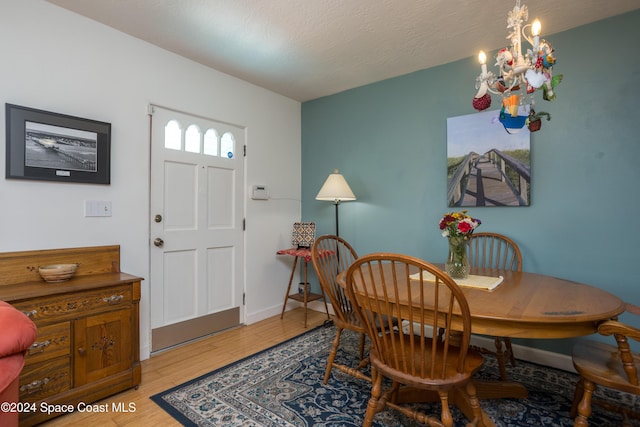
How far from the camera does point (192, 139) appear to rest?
9.30 ft

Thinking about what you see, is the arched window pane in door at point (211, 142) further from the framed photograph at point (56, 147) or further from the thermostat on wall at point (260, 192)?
the framed photograph at point (56, 147)

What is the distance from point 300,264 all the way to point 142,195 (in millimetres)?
1878

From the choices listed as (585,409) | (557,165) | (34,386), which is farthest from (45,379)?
(557,165)

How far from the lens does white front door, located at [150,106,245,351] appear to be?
2602 mm


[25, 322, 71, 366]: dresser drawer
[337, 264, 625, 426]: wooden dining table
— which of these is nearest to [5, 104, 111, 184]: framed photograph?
[25, 322, 71, 366]: dresser drawer

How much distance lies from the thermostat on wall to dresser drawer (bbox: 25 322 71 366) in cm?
186

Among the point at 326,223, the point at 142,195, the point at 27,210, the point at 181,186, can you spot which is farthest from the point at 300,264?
the point at 27,210

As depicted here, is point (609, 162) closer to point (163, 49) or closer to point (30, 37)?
point (163, 49)

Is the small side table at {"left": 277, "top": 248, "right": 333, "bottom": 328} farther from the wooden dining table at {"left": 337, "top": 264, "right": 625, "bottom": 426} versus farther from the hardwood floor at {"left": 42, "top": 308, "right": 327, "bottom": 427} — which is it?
the wooden dining table at {"left": 337, "top": 264, "right": 625, "bottom": 426}

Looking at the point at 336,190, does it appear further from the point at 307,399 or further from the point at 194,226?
the point at 307,399

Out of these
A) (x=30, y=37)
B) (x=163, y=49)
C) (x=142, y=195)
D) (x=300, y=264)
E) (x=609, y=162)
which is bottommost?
(x=300, y=264)

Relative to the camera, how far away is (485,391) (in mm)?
1818

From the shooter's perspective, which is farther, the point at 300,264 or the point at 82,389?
the point at 300,264

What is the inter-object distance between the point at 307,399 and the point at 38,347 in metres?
1.45
